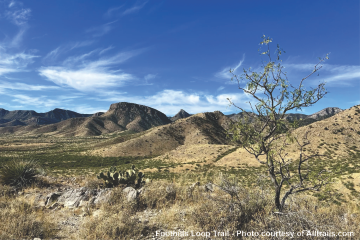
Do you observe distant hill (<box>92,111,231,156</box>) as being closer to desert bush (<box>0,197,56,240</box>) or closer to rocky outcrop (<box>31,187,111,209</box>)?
rocky outcrop (<box>31,187,111,209</box>)

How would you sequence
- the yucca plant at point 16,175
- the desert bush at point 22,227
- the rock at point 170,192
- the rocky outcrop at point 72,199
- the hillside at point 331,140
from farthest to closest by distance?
the hillside at point 331,140, the yucca plant at point 16,175, the rock at point 170,192, the rocky outcrop at point 72,199, the desert bush at point 22,227

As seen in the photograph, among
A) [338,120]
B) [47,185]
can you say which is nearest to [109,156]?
[47,185]

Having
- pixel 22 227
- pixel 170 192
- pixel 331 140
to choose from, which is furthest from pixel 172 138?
pixel 22 227

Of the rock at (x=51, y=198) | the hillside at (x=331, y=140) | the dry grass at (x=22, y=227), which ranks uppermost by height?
the hillside at (x=331, y=140)

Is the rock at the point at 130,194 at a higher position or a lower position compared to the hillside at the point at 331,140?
lower

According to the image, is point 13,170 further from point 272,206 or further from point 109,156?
point 109,156

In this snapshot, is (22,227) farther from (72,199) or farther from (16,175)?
(16,175)

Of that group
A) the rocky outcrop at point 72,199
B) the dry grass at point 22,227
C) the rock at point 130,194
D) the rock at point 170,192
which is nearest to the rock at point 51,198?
the rocky outcrop at point 72,199

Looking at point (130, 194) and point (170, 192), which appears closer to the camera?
point (130, 194)

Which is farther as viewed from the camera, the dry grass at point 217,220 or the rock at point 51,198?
the rock at point 51,198

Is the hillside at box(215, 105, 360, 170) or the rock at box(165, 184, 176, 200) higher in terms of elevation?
the hillside at box(215, 105, 360, 170)

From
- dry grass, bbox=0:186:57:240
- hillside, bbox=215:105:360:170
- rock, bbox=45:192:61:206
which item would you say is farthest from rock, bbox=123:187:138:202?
hillside, bbox=215:105:360:170

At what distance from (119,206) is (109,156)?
69719 millimetres

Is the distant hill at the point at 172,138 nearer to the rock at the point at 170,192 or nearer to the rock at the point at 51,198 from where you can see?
the rock at the point at 170,192
